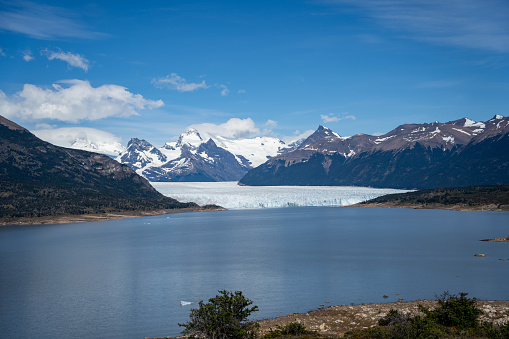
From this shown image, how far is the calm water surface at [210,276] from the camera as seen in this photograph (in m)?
40.9

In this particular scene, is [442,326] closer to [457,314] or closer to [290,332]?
[457,314]

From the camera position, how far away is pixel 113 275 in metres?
61.3

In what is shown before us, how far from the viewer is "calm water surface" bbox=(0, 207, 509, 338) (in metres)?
40.9

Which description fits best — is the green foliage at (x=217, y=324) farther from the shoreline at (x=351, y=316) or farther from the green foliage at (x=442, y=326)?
the green foliage at (x=442, y=326)

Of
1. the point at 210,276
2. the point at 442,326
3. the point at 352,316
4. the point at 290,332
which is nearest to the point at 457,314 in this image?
the point at 442,326

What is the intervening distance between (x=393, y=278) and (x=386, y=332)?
26781 millimetres

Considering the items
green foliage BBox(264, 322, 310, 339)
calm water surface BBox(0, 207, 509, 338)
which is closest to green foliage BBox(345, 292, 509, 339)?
green foliage BBox(264, 322, 310, 339)

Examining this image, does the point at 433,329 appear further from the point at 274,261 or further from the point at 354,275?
the point at 274,261

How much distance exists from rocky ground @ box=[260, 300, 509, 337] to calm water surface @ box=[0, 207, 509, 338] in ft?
8.79

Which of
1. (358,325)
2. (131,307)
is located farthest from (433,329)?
(131,307)

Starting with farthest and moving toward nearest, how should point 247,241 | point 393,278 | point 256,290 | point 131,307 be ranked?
1. point 247,241
2. point 393,278
3. point 256,290
4. point 131,307

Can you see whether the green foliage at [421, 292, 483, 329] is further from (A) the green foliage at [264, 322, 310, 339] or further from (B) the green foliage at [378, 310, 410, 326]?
(A) the green foliage at [264, 322, 310, 339]

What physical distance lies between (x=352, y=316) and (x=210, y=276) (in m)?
25.1

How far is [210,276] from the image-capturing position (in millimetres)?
58219
